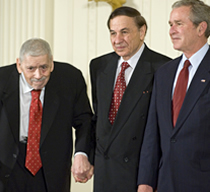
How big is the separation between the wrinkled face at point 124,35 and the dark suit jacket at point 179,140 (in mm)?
293

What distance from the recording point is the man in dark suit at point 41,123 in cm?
234

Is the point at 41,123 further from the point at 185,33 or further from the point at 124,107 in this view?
the point at 185,33

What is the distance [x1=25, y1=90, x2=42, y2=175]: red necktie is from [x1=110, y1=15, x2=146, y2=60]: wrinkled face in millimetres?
574

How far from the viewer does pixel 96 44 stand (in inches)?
166

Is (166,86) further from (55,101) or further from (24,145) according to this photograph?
(24,145)

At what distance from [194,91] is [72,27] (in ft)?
7.81

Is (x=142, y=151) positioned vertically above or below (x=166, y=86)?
below

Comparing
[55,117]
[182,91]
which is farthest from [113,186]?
[182,91]

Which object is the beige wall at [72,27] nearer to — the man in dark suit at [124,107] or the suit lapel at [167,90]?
the man in dark suit at [124,107]

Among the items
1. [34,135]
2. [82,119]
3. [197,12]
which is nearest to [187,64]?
[197,12]

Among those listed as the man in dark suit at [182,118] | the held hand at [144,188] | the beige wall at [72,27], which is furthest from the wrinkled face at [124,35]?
the beige wall at [72,27]

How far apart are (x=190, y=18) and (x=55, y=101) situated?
93 cm

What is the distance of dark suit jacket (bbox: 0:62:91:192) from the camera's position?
2352 millimetres

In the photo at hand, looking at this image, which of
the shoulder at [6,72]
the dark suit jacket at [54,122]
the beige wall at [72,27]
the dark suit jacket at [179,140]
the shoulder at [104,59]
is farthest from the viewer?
the beige wall at [72,27]
